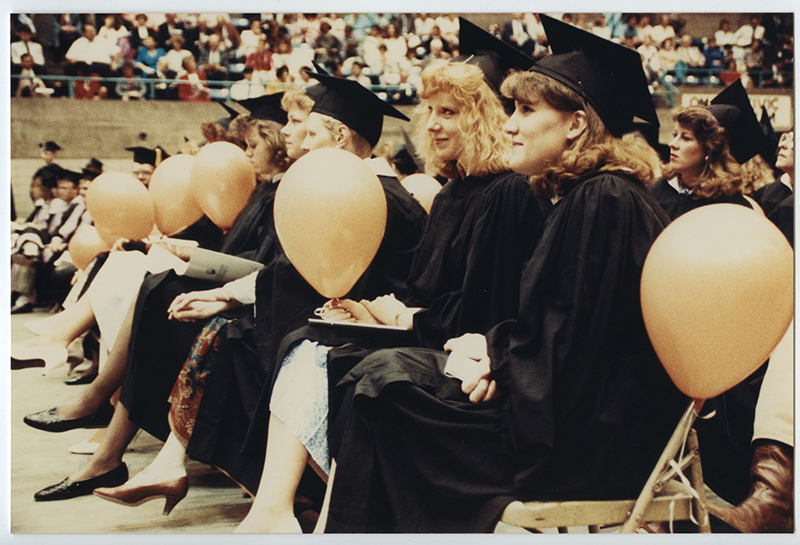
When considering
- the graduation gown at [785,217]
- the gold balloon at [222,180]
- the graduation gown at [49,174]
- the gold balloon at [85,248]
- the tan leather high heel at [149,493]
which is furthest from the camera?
the gold balloon at [85,248]

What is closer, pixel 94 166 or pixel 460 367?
pixel 460 367

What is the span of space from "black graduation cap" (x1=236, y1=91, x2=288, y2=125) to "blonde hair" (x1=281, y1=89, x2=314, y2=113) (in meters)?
0.27

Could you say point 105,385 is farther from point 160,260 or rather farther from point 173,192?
point 173,192

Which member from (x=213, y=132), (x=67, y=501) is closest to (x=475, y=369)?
(x=67, y=501)

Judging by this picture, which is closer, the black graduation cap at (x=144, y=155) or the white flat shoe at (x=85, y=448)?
the white flat shoe at (x=85, y=448)

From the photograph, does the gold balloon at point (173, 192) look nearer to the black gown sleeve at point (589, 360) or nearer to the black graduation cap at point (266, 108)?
the black graduation cap at point (266, 108)

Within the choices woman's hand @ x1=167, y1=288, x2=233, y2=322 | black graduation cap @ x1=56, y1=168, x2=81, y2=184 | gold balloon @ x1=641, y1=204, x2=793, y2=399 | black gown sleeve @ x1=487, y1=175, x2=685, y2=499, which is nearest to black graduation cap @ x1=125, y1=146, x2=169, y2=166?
black graduation cap @ x1=56, y1=168, x2=81, y2=184

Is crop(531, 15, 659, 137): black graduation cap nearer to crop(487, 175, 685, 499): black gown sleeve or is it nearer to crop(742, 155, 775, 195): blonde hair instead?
crop(487, 175, 685, 499): black gown sleeve

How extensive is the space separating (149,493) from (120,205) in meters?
1.36

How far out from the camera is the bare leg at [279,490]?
7.27ft

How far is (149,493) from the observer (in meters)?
2.77

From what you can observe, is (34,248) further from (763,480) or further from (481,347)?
(763,480)

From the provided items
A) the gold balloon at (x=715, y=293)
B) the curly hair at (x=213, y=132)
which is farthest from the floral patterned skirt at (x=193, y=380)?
the gold balloon at (x=715, y=293)

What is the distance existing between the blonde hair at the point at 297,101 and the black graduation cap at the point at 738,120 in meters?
1.61
